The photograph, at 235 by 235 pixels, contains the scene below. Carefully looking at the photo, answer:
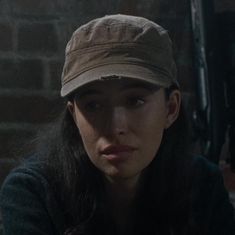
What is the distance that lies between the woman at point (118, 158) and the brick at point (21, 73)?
1.43m

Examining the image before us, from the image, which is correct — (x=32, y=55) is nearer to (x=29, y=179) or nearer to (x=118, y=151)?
(x=29, y=179)

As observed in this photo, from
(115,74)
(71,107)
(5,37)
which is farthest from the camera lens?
(5,37)

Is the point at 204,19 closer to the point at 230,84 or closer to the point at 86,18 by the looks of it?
the point at 230,84

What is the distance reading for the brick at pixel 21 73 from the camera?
2936 millimetres

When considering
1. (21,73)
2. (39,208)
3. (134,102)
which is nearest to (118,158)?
(134,102)

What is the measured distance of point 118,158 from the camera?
4.24 feet

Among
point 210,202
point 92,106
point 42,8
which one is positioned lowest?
point 210,202

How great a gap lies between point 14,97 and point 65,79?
5.42 ft

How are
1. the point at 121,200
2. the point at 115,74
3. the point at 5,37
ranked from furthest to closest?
the point at 5,37
the point at 121,200
the point at 115,74

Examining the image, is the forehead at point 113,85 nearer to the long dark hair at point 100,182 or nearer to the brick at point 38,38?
the long dark hair at point 100,182

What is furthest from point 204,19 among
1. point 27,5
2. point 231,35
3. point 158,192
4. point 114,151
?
point 114,151

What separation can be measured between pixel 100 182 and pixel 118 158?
18 centimetres

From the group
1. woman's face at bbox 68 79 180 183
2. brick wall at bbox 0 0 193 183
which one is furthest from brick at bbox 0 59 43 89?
woman's face at bbox 68 79 180 183

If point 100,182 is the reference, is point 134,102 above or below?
above
